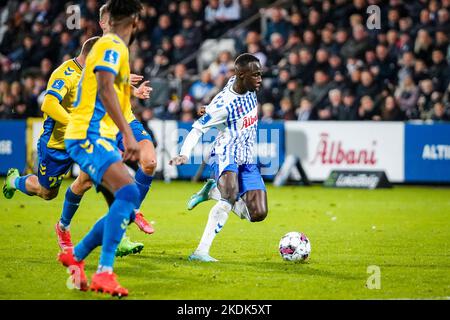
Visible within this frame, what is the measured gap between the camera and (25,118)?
22375mm

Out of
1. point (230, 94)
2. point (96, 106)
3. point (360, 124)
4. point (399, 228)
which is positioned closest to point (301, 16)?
point (360, 124)

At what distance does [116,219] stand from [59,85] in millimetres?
3053

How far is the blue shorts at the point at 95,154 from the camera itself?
705cm

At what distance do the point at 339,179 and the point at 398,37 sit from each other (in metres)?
4.03

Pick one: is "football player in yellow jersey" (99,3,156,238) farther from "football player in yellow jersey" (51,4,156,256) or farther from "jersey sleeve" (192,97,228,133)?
"jersey sleeve" (192,97,228,133)

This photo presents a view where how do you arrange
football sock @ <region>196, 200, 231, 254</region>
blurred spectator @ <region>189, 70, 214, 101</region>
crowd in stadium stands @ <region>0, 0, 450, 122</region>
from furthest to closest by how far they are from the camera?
blurred spectator @ <region>189, 70, 214, 101</region>
crowd in stadium stands @ <region>0, 0, 450, 122</region>
football sock @ <region>196, 200, 231, 254</region>

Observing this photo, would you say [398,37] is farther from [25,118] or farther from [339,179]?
[25,118]

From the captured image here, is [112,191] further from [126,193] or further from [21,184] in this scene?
[21,184]

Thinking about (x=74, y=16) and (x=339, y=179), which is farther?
(x=74, y=16)

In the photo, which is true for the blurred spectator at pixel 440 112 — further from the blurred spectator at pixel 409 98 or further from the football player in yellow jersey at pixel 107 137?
the football player in yellow jersey at pixel 107 137

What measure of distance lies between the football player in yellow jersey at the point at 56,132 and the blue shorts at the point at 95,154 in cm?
208

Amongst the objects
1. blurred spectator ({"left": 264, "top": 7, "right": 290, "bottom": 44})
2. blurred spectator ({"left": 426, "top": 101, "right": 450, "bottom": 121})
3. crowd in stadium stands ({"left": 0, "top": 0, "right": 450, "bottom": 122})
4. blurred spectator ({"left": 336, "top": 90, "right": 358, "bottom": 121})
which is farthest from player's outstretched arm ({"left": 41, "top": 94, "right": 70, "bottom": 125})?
blurred spectator ({"left": 264, "top": 7, "right": 290, "bottom": 44})

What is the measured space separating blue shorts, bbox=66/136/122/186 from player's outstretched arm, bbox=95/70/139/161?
157 mm

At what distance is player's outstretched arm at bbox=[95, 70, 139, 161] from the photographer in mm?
6848
